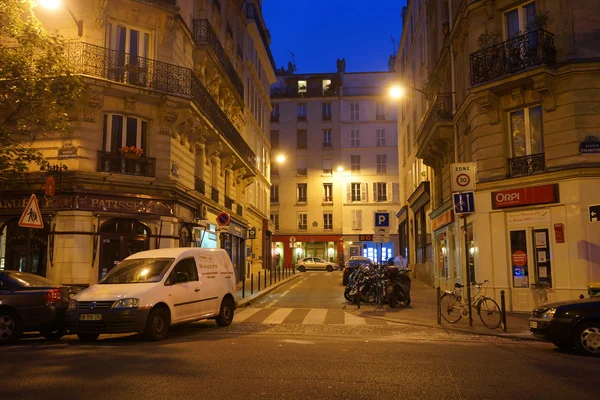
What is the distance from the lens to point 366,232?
5725 cm

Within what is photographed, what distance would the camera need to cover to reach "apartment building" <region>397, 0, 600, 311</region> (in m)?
14.7

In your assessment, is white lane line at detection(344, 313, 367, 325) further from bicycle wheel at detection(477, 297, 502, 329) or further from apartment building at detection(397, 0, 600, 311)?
apartment building at detection(397, 0, 600, 311)

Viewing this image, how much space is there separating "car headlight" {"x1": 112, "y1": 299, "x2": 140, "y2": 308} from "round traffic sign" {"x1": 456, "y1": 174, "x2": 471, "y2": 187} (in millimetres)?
8109

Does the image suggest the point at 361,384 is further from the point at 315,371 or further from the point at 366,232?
the point at 366,232

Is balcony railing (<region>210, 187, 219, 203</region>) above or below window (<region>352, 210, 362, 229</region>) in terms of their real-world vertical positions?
below

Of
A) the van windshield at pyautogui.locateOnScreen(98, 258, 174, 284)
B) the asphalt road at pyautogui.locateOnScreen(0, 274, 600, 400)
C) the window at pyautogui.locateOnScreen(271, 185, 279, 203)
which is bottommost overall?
the asphalt road at pyautogui.locateOnScreen(0, 274, 600, 400)

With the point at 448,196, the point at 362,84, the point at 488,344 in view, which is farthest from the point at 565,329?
the point at 362,84

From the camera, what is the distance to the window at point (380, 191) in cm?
5753

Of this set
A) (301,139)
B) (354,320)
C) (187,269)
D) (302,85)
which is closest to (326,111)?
(301,139)

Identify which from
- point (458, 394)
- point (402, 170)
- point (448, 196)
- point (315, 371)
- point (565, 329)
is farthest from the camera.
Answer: point (402, 170)

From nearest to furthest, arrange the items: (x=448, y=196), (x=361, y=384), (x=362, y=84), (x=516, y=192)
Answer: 1. (x=361, y=384)
2. (x=516, y=192)
3. (x=448, y=196)
4. (x=362, y=84)

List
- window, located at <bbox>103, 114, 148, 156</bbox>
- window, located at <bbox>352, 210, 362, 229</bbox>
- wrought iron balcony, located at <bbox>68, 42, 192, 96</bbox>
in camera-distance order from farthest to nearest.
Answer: window, located at <bbox>352, 210, 362, 229</bbox>, window, located at <bbox>103, 114, 148, 156</bbox>, wrought iron balcony, located at <bbox>68, 42, 192, 96</bbox>

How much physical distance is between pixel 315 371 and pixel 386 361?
1.31m

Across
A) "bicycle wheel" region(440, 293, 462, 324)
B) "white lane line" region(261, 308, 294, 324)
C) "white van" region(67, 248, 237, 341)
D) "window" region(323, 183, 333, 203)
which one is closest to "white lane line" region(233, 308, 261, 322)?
"white lane line" region(261, 308, 294, 324)
